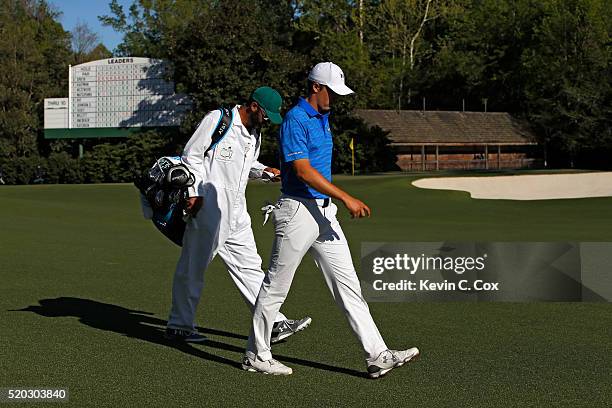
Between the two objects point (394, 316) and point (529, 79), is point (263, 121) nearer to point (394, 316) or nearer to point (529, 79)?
point (394, 316)

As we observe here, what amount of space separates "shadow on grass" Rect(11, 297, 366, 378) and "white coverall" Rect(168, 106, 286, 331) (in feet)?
1.06

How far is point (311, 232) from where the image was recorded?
6586 millimetres

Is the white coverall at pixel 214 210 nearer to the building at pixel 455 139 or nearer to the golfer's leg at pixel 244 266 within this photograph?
the golfer's leg at pixel 244 266

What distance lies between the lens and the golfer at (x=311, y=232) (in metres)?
6.49

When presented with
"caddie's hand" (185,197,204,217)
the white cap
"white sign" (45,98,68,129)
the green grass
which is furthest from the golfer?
"white sign" (45,98,68,129)

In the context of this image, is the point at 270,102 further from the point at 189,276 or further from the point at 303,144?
the point at 189,276

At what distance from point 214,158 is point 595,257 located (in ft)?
17.3

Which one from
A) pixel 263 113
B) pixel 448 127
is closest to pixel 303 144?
pixel 263 113

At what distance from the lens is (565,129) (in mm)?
65500

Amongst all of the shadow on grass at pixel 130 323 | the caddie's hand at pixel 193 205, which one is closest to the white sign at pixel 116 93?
the shadow on grass at pixel 130 323

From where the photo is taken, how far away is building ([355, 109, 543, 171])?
2441 inches

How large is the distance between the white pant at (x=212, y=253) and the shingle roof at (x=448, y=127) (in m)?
52.4

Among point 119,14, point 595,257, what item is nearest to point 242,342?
point 595,257

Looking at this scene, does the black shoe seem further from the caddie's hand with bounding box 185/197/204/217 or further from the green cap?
the green cap
